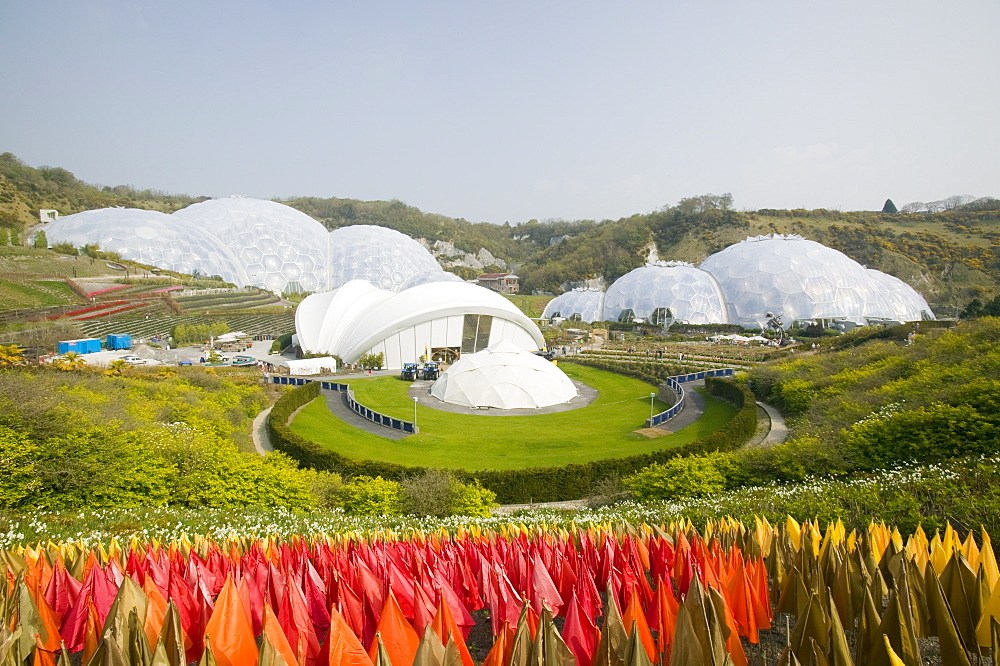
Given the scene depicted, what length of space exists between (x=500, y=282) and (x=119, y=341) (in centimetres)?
7221

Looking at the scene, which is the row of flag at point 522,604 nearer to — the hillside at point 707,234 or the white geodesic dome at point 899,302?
the white geodesic dome at point 899,302

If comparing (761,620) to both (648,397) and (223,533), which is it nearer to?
(223,533)

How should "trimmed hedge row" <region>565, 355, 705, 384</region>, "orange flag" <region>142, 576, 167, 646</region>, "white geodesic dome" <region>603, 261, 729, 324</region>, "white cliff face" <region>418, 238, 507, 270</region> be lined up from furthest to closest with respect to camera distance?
"white cliff face" <region>418, 238, 507, 270</region>, "white geodesic dome" <region>603, 261, 729, 324</region>, "trimmed hedge row" <region>565, 355, 705, 384</region>, "orange flag" <region>142, 576, 167, 646</region>

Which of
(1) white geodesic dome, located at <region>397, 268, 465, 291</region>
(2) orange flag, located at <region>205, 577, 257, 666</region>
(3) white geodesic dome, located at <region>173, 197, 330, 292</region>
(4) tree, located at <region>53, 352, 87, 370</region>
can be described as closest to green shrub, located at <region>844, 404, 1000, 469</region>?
(2) orange flag, located at <region>205, 577, 257, 666</region>

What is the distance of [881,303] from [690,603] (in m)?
59.2

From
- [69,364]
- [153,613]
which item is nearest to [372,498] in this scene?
[153,613]

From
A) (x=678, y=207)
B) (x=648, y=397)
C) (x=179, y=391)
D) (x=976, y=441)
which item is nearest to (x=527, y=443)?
(x=648, y=397)

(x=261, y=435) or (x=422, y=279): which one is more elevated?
(x=422, y=279)

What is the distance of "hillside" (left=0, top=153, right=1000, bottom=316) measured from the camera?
230 ft

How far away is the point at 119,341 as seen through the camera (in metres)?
36.1

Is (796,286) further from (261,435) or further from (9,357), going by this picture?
(9,357)

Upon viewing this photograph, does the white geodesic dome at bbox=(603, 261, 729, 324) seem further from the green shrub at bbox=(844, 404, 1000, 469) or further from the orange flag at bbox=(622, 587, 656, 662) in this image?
the orange flag at bbox=(622, 587, 656, 662)

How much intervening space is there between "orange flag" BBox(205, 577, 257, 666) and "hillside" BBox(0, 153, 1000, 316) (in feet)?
202

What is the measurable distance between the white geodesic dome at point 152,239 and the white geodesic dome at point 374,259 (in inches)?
502
